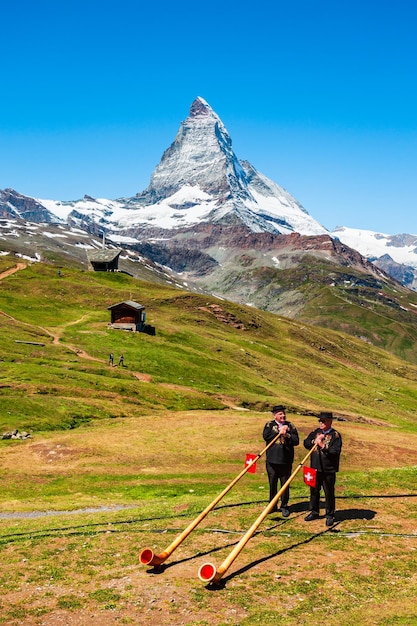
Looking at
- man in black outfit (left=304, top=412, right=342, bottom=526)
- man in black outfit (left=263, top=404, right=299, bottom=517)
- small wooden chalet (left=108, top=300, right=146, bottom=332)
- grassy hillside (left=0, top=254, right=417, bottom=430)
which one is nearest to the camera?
man in black outfit (left=304, top=412, right=342, bottom=526)

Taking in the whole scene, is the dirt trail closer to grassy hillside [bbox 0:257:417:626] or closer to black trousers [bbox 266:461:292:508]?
grassy hillside [bbox 0:257:417:626]

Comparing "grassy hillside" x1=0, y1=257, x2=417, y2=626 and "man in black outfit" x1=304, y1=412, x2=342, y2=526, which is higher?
"man in black outfit" x1=304, y1=412, x2=342, y2=526

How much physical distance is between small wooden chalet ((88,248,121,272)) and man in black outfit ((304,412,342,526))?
146 m

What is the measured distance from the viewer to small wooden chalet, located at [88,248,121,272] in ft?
530

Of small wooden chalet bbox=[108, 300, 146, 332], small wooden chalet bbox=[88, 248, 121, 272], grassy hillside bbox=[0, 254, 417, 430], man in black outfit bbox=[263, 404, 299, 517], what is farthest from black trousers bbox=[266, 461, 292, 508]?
small wooden chalet bbox=[88, 248, 121, 272]

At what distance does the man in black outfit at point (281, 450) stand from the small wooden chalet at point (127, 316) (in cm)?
7472

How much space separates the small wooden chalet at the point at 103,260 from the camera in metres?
162

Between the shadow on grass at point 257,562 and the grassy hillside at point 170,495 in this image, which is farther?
the shadow on grass at point 257,562

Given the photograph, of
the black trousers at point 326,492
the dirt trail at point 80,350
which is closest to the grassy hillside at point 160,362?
the dirt trail at point 80,350

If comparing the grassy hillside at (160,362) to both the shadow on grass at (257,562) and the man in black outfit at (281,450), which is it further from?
the shadow on grass at (257,562)

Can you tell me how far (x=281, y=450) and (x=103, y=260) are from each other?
481ft

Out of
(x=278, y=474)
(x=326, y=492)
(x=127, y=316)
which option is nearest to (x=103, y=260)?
(x=127, y=316)

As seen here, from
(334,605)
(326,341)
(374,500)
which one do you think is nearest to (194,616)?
(334,605)

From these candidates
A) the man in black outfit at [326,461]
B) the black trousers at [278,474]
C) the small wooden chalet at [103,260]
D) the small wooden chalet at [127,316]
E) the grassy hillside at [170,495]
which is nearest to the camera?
the grassy hillside at [170,495]
